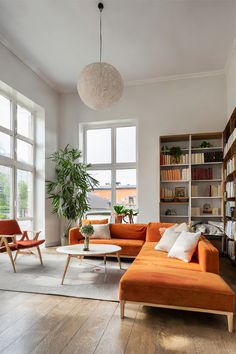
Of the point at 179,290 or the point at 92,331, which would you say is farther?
the point at 179,290

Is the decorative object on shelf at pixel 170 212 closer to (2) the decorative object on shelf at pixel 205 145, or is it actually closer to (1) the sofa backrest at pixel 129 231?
(1) the sofa backrest at pixel 129 231

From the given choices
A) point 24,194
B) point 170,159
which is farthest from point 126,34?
point 24,194

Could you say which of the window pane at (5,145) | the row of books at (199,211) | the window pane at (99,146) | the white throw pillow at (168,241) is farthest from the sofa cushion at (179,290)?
the window pane at (99,146)

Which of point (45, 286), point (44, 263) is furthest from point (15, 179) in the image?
point (45, 286)

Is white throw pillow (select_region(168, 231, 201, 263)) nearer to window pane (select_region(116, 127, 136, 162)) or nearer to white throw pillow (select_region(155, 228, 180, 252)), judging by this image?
white throw pillow (select_region(155, 228, 180, 252))

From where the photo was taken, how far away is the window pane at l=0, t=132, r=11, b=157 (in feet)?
17.8

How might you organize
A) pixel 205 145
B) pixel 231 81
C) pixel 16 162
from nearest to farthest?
pixel 231 81
pixel 16 162
pixel 205 145

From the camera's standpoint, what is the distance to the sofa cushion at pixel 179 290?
2.34m

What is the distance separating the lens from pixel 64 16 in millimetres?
4262

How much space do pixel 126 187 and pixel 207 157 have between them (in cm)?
217

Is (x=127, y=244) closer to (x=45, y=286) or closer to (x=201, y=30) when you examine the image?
(x=45, y=286)

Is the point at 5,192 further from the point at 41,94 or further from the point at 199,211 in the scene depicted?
the point at 199,211

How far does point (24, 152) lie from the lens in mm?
6250

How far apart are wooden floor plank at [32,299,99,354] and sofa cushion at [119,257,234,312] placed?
1.41 feet
